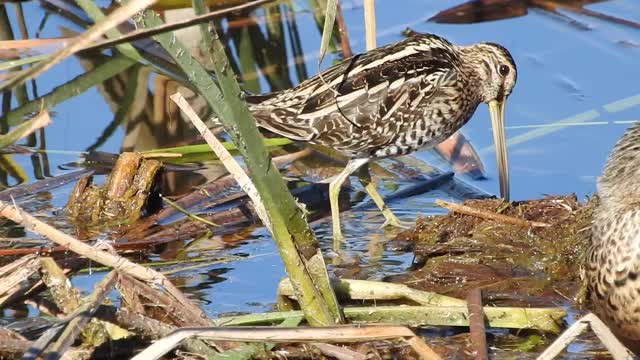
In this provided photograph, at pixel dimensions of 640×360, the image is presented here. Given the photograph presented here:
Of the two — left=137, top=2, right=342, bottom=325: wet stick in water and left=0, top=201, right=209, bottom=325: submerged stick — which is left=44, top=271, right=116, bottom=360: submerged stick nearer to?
left=0, top=201, right=209, bottom=325: submerged stick

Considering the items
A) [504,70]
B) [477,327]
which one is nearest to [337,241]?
[477,327]

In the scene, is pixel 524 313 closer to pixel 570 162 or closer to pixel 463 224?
pixel 463 224

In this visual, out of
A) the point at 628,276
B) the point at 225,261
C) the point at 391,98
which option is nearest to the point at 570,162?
the point at 391,98

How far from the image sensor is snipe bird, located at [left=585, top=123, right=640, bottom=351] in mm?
4055

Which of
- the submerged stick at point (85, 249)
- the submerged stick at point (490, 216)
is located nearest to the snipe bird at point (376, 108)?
the submerged stick at point (490, 216)

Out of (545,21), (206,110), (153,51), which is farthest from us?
(545,21)

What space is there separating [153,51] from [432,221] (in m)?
2.86

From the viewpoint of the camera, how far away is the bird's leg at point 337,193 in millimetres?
5895

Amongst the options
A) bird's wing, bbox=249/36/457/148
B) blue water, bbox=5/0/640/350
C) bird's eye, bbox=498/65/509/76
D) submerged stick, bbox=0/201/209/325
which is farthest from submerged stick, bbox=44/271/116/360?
bird's eye, bbox=498/65/509/76

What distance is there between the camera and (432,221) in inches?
224

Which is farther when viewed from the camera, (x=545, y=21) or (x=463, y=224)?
(x=545, y=21)

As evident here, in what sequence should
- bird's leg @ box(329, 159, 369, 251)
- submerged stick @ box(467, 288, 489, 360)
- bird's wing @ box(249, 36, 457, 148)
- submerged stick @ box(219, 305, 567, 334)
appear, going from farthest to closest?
bird's wing @ box(249, 36, 457, 148)
bird's leg @ box(329, 159, 369, 251)
submerged stick @ box(219, 305, 567, 334)
submerged stick @ box(467, 288, 489, 360)

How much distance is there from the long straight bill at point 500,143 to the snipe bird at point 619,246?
1.75 metres

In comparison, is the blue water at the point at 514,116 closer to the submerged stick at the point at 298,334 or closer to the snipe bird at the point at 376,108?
the snipe bird at the point at 376,108
